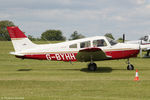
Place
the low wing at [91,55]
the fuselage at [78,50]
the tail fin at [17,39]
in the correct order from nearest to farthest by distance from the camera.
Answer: the low wing at [91,55]
the fuselage at [78,50]
the tail fin at [17,39]

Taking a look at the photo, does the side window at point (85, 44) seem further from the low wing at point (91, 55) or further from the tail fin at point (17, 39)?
the tail fin at point (17, 39)

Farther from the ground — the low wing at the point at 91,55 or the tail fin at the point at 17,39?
the tail fin at the point at 17,39

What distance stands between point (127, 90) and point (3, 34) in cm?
10553

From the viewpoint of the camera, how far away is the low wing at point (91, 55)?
1287cm

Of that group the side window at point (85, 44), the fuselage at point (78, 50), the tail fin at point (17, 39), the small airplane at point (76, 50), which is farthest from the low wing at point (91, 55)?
the tail fin at point (17, 39)

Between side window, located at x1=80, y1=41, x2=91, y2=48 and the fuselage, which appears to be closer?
side window, located at x1=80, y1=41, x2=91, y2=48

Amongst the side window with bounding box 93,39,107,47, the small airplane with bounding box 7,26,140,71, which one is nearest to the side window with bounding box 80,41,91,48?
the small airplane with bounding box 7,26,140,71

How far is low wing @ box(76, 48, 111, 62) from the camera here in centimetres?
1287

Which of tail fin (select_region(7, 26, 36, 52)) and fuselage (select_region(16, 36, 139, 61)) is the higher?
tail fin (select_region(7, 26, 36, 52))

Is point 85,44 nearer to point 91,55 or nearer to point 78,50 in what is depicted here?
point 78,50

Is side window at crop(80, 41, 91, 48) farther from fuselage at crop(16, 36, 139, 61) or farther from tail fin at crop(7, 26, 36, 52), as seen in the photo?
tail fin at crop(7, 26, 36, 52)

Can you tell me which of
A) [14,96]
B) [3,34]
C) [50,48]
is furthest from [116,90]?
[3,34]

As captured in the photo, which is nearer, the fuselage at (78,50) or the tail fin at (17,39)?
the fuselage at (78,50)

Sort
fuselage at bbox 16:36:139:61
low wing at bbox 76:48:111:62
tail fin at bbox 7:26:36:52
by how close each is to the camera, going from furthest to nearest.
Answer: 1. tail fin at bbox 7:26:36:52
2. fuselage at bbox 16:36:139:61
3. low wing at bbox 76:48:111:62
